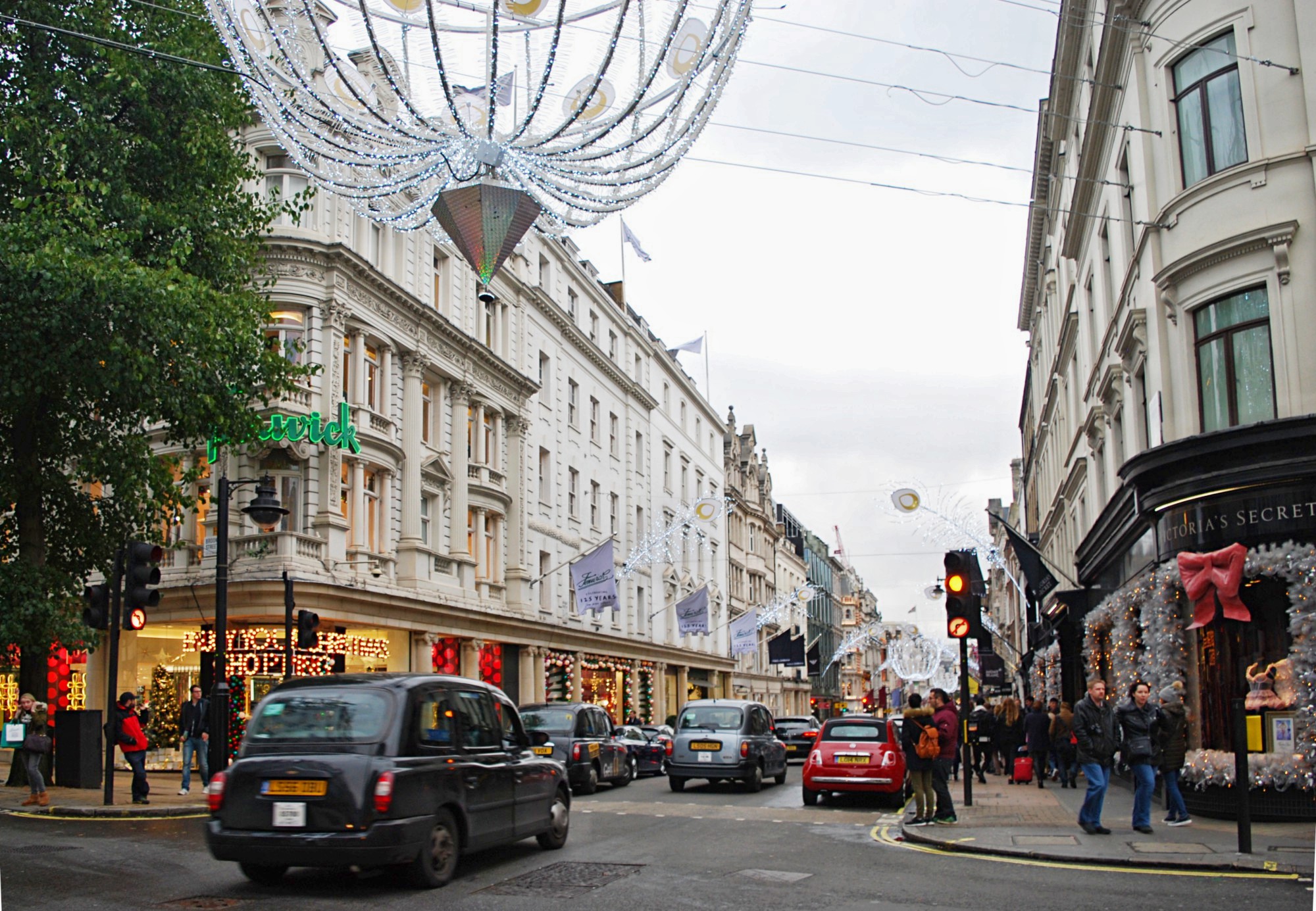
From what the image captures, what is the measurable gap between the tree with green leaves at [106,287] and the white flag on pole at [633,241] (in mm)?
21144

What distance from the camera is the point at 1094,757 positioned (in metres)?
14.1

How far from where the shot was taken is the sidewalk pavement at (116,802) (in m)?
16.2

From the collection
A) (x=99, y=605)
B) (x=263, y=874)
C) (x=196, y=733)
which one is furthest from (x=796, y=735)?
(x=263, y=874)

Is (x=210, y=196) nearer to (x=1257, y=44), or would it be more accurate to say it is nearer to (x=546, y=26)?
(x=546, y=26)

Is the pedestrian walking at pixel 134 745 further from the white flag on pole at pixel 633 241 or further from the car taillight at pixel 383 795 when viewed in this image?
the white flag on pole at pixel 633 241

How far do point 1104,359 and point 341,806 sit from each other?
19017mm

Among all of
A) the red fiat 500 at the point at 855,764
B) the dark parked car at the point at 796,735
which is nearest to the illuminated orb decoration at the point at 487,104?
the red fiat 500 at the point at 855,764

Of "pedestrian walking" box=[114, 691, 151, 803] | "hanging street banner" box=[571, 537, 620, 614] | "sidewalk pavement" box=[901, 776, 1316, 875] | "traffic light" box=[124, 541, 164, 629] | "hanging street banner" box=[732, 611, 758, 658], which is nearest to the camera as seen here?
"sidewalk pavement" box=[901, 776, 1316, 875]

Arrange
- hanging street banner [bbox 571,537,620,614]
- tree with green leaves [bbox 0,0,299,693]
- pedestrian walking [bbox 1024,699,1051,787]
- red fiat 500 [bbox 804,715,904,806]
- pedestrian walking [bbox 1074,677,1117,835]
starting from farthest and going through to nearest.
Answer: hanging street banner [bbox 571,537,620,614], pedestrian walking [bbox 1024,699,1051,787], red fiat 500 [bbox 804,715,904,806], tree with green leaves [bbox 0,0,299,693], pedestrian walking [bbox 1074,677,1117,835]

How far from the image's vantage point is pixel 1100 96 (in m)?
21.4

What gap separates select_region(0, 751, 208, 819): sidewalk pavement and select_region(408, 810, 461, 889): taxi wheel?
295 inches

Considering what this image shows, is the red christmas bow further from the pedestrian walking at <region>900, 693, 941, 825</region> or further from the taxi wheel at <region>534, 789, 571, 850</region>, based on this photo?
the taxi wheel at <region>534, 789, 571, 850</region>

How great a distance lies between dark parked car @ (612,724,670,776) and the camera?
28.2 m

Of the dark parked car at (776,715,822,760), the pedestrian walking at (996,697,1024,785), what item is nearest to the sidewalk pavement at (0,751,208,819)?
the pedestrian walking at (996,697,1024,785)
